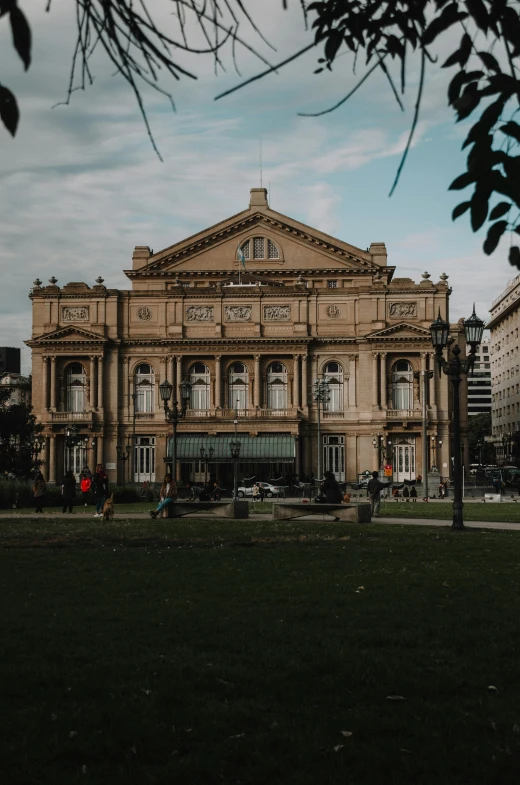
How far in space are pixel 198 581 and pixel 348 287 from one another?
60.1 m

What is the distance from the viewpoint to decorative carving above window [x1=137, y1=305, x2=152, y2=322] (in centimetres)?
7112

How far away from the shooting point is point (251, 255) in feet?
245

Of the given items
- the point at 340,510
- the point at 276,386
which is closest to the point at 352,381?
the point at 276,386

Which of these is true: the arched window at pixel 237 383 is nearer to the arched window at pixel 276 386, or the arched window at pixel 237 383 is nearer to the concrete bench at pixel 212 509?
the arched window at pixel 276 386

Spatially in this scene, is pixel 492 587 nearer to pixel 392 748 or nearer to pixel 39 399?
pixel 392 748

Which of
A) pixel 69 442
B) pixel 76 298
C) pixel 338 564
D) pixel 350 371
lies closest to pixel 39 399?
pixel 76 298

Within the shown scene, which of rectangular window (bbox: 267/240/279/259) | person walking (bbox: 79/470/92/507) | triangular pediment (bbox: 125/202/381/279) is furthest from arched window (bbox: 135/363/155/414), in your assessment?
person walking (bbox: 79/470/92/507)

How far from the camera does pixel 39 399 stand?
70.9 meters

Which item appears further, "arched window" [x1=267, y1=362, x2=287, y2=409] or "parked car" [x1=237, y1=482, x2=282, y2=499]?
"arched window" [x1=267, y1=362, x2=287, y2=409]

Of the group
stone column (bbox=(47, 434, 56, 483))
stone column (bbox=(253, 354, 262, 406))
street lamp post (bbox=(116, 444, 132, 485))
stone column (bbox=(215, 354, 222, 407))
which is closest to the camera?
stone column (bbox=(47, 434, 56, 483))

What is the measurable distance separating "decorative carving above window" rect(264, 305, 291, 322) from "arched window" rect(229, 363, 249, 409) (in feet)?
12.8

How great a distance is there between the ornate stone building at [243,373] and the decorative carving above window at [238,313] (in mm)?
72

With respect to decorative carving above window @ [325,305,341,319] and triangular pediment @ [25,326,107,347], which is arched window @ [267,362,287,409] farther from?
triangular pediment @ [25,326,107,347]

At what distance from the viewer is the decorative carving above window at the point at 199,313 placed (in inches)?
2795
